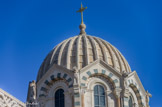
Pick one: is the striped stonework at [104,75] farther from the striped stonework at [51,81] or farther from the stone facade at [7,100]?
the stone facade at [7,100]

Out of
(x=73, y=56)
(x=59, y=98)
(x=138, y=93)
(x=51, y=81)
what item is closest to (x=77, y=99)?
(x=59, y=98)

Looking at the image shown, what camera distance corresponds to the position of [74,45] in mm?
47219

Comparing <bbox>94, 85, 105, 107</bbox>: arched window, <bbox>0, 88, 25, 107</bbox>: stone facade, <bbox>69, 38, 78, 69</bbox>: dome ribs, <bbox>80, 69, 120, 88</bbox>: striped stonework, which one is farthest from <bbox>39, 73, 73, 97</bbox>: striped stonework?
<bbox>0, 88, 25, 107</bbox>: stone facade

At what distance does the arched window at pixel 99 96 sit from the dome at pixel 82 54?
2420mm

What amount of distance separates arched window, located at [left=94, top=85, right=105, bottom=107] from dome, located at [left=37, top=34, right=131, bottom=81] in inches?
95.3

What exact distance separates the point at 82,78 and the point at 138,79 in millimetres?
5973

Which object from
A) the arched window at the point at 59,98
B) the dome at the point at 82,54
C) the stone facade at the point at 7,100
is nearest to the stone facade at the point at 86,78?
the dome at the point at 82,54

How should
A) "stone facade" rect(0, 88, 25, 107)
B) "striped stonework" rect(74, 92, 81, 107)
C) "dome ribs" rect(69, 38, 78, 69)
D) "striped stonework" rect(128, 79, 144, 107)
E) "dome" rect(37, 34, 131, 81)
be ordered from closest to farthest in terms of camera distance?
"stone facade" rect(0, 88, 25, 107) → "striped stonework" rect(74, 92, 81, 107) → "dome ribs" rect(69, 38, 78, 69) → "dome" rect(37, 34, 131, 81) → "striped stonework" rect(128, 79, 144, 107)

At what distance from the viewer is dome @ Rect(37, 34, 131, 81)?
150 ft

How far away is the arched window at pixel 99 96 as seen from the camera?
44.0 m

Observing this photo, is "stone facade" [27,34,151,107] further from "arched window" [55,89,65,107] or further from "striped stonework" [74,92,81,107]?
"arched window" [55,89,65,107]

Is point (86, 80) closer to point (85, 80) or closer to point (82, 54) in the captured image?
point (85, 80)

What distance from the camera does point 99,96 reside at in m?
44.3

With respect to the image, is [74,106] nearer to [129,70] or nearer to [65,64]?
[65,64]
